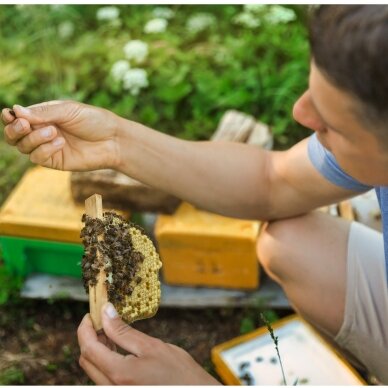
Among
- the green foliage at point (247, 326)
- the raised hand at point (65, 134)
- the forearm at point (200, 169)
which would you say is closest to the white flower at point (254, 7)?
the forearm at point (200, 169)

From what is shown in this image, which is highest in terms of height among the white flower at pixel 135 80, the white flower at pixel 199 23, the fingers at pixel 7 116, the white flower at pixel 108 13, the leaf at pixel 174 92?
the fingers at pixel 7 116

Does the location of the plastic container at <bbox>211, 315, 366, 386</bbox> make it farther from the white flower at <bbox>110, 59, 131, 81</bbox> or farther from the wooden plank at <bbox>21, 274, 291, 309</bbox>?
the white flower at <bbox>110, 59, 131, 81</bbox>

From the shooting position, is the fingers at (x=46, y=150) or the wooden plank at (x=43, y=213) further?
the wooden plank at (x=43, y=213)

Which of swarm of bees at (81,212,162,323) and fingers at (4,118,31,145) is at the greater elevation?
fingers at (4,118,31,145)

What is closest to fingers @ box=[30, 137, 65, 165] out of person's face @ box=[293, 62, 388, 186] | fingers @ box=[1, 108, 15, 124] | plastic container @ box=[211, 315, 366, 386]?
fingers @ box=[1, 108, 15, 124]

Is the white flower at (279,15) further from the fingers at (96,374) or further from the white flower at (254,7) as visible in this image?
the fingers at (96,374)

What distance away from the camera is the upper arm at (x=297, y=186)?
257 cm

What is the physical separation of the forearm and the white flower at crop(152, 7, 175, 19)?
8.31ft

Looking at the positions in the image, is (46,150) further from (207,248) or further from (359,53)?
(207,248)

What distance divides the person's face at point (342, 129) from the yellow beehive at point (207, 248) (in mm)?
1282

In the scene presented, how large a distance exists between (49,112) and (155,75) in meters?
2.38

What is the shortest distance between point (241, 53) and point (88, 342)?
3.08 m

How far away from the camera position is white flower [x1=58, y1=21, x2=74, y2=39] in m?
4.98

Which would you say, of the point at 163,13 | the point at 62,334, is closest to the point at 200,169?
the point at 62,334
